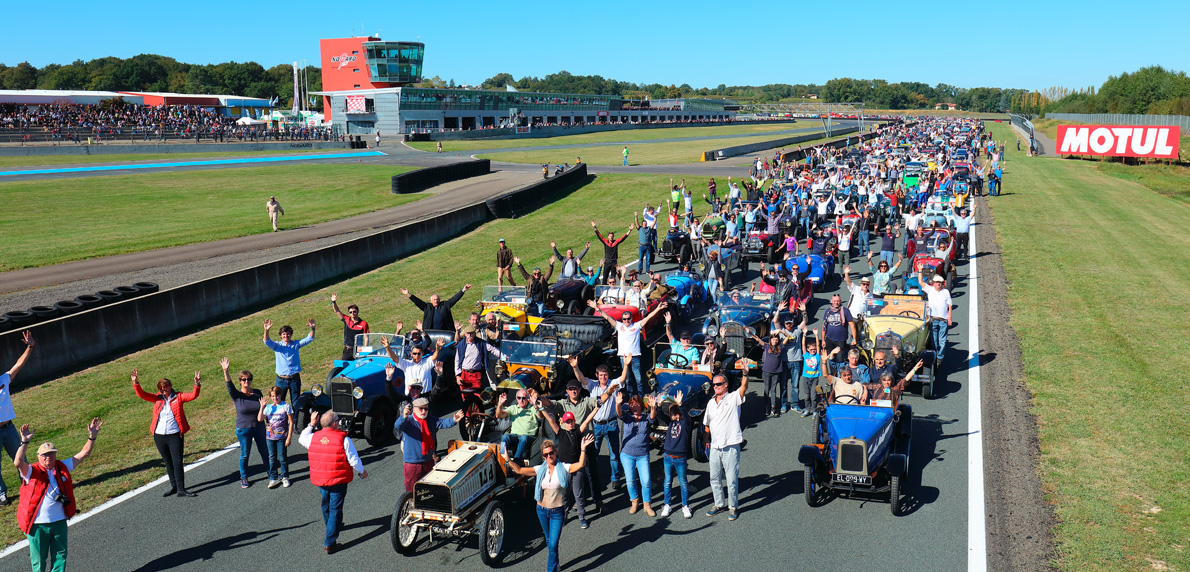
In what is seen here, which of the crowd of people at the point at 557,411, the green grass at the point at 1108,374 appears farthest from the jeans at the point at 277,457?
the green grass at the point at 1108,374

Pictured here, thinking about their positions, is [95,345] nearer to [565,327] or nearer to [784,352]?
[565,327]

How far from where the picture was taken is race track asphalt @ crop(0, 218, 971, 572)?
9109mm

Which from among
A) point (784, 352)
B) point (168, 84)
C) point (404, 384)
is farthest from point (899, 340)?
point (168, 84)

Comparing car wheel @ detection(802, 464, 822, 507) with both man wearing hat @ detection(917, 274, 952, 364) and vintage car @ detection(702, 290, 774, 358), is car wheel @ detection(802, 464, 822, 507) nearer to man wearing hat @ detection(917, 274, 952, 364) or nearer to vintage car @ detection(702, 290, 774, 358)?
vintage car @ detection(702, 290, 774, 358)

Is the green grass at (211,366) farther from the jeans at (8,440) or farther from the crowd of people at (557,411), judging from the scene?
the crowd of people at (557,411)

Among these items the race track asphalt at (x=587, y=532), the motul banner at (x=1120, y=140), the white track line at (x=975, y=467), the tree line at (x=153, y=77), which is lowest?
the race track asphalt at (x=587, y=532)

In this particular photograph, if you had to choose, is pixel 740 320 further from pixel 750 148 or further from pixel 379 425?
pixel 750 148

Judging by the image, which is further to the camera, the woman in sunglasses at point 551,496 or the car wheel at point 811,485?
the car wheel at point 811,485

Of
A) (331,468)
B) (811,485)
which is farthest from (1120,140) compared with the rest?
(331,468)

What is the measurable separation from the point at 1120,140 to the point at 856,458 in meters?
68.0

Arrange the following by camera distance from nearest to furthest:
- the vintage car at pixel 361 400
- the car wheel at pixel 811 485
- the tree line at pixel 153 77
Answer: the car wheel at pixel 811 485
the vintage car at pixel 361 400
the tree line at pixel 153 77

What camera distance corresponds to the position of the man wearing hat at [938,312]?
1558cm

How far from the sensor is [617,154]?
2945 inches

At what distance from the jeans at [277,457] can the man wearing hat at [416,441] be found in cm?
235
